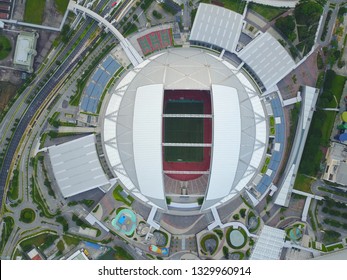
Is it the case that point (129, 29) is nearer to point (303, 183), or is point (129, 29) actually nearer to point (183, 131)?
point (183, 131)

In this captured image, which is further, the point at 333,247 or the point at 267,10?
the point at 267,10

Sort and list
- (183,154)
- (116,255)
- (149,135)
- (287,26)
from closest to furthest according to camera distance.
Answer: (149,135) < (116,255) < (183,154) < (287,26)

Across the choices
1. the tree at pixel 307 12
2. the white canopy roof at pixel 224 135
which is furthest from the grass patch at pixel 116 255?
the tree at pixel 307 12

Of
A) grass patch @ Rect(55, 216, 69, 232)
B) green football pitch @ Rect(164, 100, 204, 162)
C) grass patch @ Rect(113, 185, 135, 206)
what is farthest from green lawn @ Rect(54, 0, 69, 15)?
grass patch @ Rect(55, 216, 69, 232)

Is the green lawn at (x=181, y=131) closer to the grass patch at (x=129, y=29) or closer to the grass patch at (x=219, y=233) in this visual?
the grass patch at (x=219, y=233)

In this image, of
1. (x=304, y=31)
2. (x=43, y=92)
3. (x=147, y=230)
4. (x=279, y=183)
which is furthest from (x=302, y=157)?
(x=43, y=92)

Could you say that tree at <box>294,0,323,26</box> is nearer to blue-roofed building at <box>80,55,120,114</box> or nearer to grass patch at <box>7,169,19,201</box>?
blue-roofed building at <box>80,55,120,114</box>

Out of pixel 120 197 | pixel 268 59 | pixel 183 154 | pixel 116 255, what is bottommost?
pixel 116 255

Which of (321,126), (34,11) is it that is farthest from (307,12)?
(34,11)
